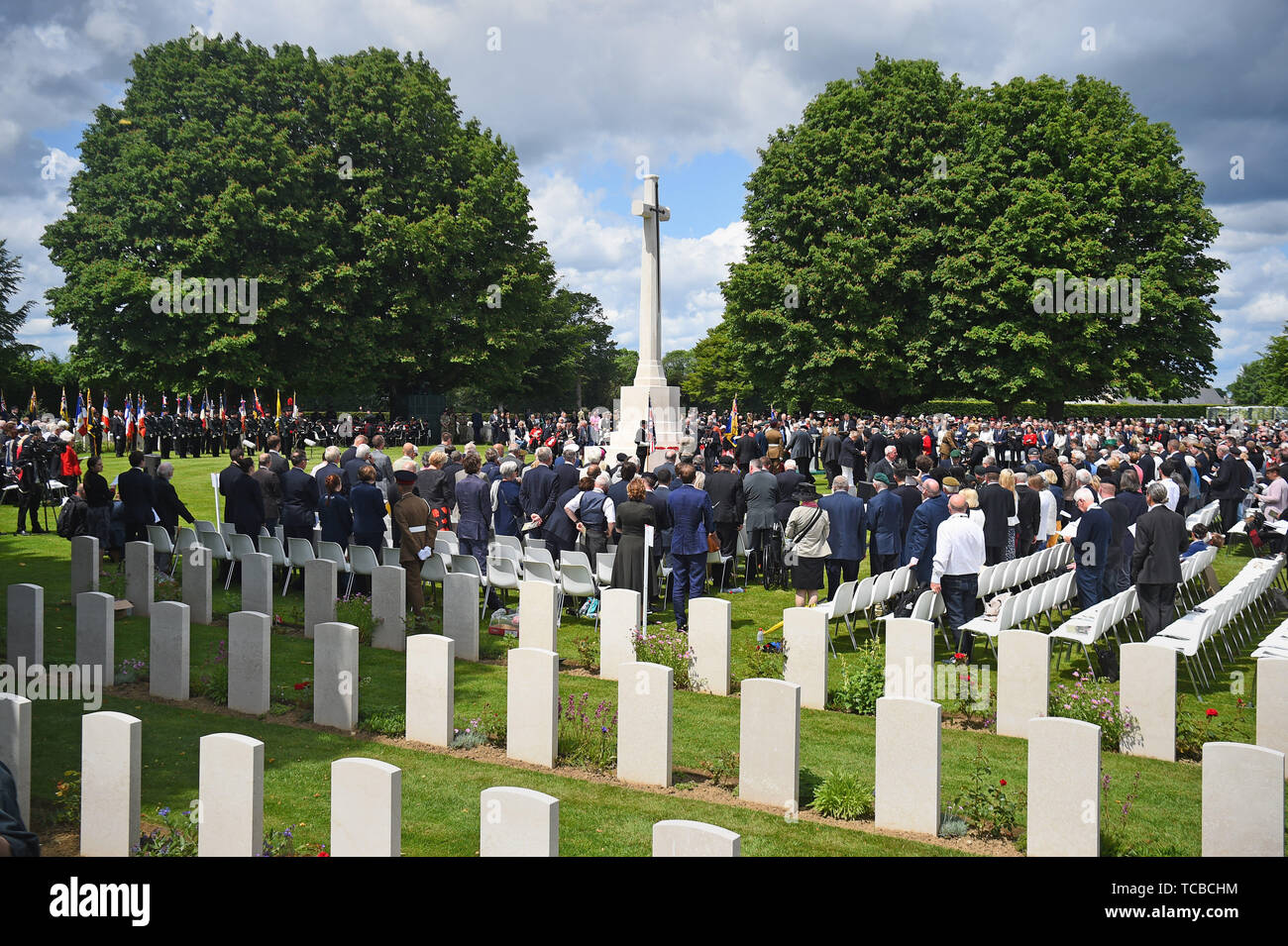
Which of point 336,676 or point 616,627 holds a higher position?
point 616,627

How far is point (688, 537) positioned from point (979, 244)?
32168 mm

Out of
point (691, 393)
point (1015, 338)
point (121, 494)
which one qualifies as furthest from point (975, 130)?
point (691, 393)

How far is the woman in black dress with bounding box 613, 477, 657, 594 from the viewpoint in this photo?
37.3ft

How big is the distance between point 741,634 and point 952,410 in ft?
143

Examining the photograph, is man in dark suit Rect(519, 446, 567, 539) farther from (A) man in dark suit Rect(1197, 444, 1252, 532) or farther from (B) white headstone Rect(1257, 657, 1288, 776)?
(A) man in dark suit Rect(1197, 444, 1252, 532)

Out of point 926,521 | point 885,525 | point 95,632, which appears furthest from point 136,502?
point 926,521

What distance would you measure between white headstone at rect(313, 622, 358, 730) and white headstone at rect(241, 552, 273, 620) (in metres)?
3.46

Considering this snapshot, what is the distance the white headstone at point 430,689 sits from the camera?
777 cm

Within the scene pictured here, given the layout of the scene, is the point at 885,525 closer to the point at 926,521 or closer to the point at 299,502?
the point at 926,521

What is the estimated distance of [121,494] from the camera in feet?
45.6

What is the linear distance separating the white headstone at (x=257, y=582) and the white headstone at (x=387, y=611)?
4.53ft

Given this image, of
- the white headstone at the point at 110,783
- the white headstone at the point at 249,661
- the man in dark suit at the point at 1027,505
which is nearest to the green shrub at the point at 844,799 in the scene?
the white headstone at the point at 110,783

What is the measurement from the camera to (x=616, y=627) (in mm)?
9797
